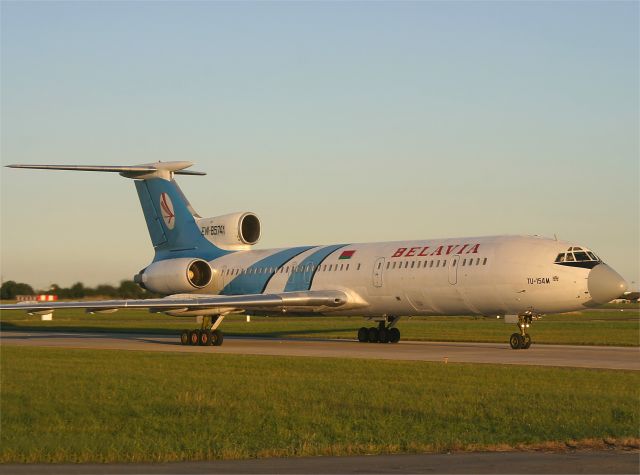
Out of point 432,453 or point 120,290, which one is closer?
point 432,453

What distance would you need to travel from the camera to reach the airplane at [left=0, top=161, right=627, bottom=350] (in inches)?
1228

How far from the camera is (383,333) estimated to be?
124 ft

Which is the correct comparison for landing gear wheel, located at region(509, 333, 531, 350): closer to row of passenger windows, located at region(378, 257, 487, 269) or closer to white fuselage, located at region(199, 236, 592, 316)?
white fuselage, located at region(199, 236, 592, 316)

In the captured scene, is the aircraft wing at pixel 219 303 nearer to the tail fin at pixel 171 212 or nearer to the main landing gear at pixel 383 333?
the main landing gear at pixel 383 333

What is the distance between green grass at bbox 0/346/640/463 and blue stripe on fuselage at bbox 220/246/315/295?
16.3m

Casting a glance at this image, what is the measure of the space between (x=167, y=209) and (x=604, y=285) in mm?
21017

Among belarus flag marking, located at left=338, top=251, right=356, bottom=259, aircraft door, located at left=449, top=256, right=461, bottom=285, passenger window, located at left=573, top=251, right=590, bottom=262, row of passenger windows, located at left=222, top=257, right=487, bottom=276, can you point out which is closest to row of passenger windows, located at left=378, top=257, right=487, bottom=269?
row of passenger windows, located at left=222, top=257, right=487, bottom=276

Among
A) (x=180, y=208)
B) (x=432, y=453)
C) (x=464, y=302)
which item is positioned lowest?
(x=432, y=453)

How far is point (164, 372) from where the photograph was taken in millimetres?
22625

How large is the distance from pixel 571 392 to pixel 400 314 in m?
18.1

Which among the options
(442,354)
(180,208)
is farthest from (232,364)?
(180,208)

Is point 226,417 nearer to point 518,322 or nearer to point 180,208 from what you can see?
point 518,322

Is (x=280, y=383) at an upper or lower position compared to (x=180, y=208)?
lower

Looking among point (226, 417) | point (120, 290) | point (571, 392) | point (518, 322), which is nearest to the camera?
point (226, 417)
